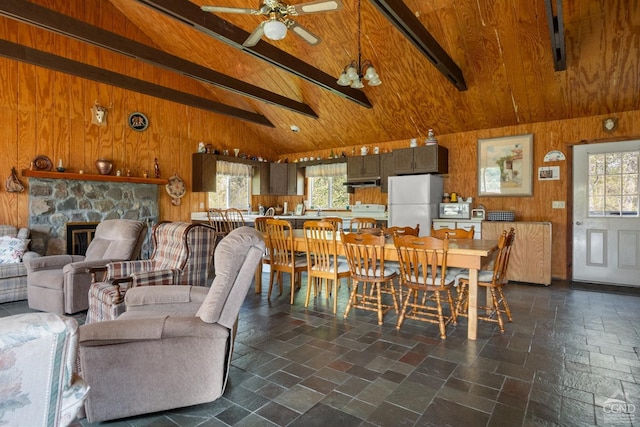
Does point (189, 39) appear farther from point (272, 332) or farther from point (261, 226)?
point (272, 332)

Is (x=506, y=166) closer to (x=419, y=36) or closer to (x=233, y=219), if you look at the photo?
(x=419, y=36)

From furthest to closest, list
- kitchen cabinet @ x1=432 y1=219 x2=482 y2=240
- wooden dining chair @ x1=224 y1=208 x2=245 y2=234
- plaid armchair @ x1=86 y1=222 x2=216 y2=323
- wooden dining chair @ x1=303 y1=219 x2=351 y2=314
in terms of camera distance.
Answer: wooden dining chair @ x1=224 y1=208 x2=245 y2=234 < kitchen cabinet @ x1=432 y1=219 x2=482 y2=240 < wooden dining chair @ x1=303 y1=219 x2=351 y2=314 < plaid armchair @ x1=86 y1=222 x2=216 y2=323

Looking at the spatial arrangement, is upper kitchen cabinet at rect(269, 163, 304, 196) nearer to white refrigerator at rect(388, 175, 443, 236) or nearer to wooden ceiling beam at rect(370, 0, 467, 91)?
white refrigerator at rect(388, 175, 443, 236)

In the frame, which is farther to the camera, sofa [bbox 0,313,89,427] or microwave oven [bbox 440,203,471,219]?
microwave oven [bbox 440,203,471,219]

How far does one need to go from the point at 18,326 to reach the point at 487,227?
5631 mm

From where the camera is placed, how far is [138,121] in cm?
616

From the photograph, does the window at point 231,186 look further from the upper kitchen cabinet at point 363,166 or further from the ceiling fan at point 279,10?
the ceiling fan at point 279,10

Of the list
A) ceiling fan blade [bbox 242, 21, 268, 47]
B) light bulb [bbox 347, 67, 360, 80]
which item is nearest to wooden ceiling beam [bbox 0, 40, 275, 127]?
ceiling fan blade [bbox 242, 21, 268, 47]

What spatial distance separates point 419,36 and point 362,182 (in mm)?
3565

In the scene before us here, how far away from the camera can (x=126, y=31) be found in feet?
20.1

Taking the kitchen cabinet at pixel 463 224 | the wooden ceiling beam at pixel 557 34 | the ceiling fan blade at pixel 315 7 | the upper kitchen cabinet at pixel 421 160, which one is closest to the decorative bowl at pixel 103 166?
the ceiling fan blade at pixel 315 7

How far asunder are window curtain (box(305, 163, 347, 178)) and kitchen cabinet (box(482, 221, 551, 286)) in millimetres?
3390

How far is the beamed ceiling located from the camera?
12.5ft

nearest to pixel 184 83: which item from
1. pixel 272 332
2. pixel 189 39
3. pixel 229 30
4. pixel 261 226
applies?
pixel 189 39
